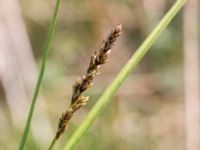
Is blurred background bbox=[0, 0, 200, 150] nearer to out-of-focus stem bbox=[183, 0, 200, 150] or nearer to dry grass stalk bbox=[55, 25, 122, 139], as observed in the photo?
out-of-focus stem bbox=[183, 0, 200, 150]

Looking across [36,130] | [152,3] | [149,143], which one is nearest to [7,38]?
[36,130]

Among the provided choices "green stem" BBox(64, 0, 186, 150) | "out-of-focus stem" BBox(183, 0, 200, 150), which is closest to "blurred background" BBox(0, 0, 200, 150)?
"out-of-focus stem" BBox(183, 0, 200, 150)

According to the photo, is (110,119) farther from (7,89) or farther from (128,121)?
(7,89)

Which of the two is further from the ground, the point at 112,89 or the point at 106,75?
the point at 112,89

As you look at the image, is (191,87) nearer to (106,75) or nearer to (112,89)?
(106,75)

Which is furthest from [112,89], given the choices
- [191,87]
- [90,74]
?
[191,87]

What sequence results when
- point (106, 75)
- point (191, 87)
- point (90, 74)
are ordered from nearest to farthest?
point (90, 74), point (191, 87), point (106, 75)
